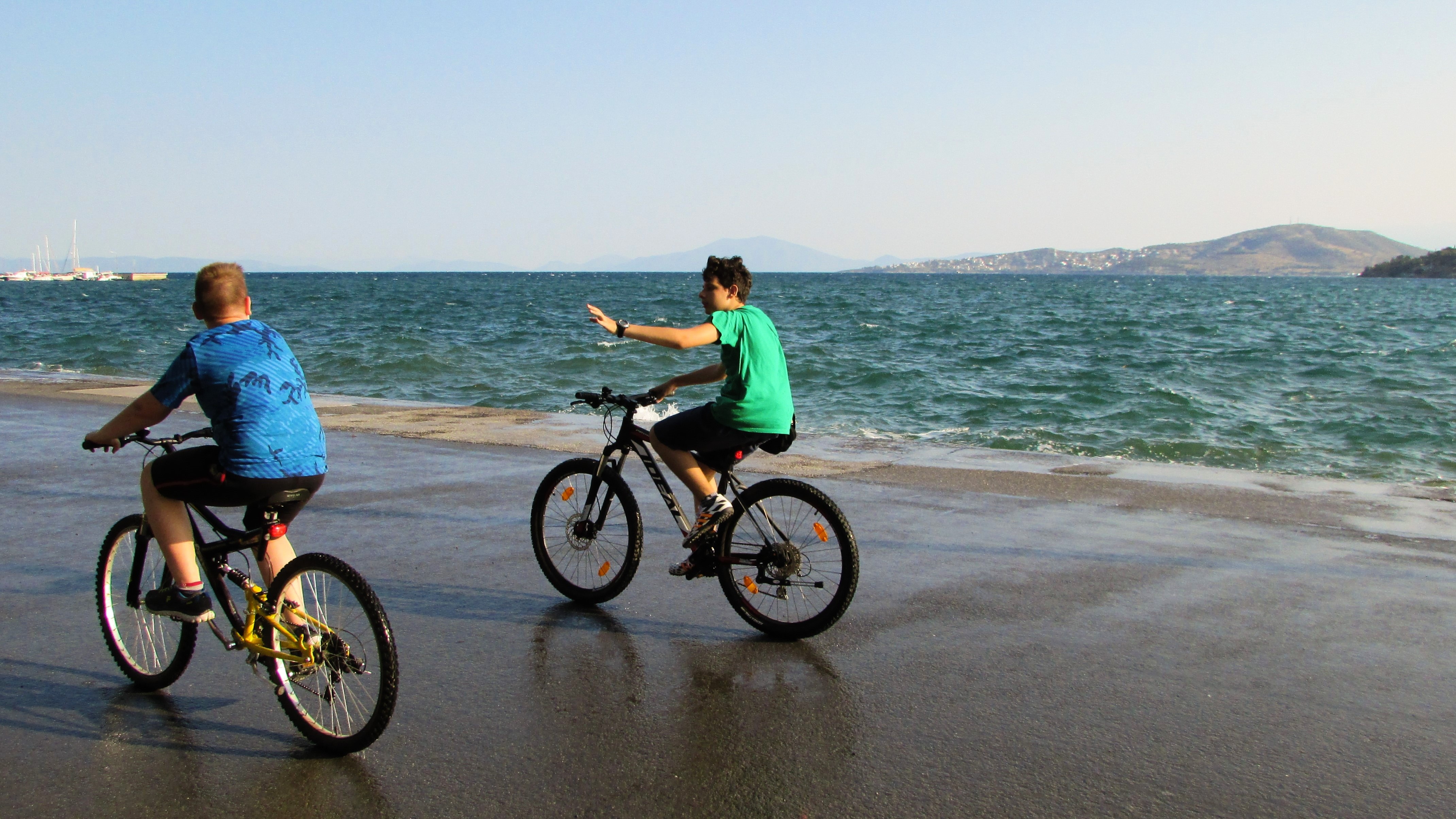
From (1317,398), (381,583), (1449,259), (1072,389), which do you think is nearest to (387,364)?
(1072,389)

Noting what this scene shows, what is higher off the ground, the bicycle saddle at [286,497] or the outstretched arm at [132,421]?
the outstretched arm at [132,421]

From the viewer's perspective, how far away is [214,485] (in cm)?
374

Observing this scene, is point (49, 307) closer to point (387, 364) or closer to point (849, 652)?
point (387, 364)

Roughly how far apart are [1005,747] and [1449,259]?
659 ft

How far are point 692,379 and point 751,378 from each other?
20.5 inches

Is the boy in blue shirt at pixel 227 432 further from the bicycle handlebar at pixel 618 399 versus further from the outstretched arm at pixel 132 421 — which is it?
the bicycle handlebar at pixel 618 399

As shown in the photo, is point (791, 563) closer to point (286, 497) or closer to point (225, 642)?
point (286, 497)

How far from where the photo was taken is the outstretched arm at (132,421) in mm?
3621

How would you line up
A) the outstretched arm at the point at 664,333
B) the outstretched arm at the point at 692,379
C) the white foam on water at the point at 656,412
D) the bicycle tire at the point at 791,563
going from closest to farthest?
the outstretched arm at the point at 664,333 → the bicycle tire at the point at 791,563 → the outstretched arm at the point at 692,379 → the white foam on water at the point at 656,412

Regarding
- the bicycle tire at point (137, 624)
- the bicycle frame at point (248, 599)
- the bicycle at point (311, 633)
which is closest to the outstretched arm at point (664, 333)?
the bicycle at point (311, 633)

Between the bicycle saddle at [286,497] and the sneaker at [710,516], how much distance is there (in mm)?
1792

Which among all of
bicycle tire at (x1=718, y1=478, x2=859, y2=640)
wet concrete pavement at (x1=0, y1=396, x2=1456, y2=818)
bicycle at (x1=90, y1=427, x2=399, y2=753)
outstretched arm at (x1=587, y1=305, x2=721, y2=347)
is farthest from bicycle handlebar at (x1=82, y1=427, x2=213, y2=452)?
bicycle tire at (x1=718, y1=478, x2=859, y2=640)

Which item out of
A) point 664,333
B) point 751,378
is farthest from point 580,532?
point 664,333

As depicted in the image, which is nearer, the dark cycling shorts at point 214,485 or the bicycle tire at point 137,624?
the dark cycling shorts at point 214,485
